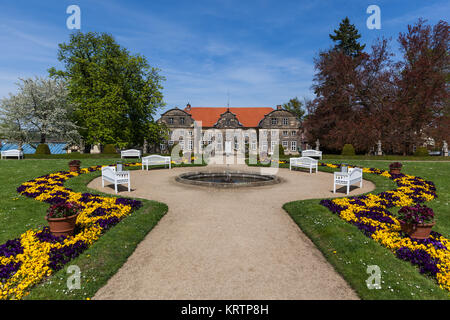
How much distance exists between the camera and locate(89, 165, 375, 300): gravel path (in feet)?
11.8

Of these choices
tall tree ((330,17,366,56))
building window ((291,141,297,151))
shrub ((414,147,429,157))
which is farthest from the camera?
building window ((291,141,297,151))

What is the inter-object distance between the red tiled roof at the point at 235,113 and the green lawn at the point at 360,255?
151ft

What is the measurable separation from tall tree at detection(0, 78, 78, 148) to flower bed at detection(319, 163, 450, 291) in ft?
104

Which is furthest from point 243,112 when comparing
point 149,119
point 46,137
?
point 46,137

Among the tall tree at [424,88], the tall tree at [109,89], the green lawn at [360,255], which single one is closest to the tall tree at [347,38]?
the tall tree at [424,88]

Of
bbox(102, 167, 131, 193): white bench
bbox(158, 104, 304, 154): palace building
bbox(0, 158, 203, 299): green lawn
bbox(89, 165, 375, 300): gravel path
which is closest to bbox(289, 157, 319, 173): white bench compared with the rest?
bbox(89, 165, 375, 300): gravel path

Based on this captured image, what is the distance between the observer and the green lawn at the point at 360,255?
11.6 feet

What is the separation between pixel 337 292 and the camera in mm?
3617

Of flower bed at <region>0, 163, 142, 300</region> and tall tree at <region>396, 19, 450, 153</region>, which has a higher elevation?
tall tree at <region>396, 19, 450, 153</region>

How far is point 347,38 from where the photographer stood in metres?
40.7

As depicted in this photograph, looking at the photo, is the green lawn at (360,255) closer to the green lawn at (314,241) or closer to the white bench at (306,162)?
the green lawn at (314,241)

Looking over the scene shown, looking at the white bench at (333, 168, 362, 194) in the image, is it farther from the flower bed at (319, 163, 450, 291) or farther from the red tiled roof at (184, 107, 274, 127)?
the red tiled roof at (184, 107, 274, 127)

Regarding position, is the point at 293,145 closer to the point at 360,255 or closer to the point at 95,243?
the point at 360,255
